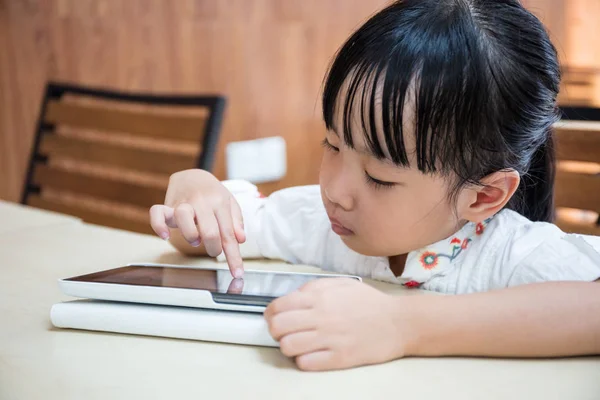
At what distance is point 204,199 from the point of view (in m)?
0.79

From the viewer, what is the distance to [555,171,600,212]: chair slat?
100cm

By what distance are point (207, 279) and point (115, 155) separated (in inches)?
36.2

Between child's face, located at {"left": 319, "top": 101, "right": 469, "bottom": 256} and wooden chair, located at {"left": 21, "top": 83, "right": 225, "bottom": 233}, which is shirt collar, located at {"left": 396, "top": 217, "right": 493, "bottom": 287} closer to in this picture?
child's face, located at {"left": 319, "top": 101, "right": 469, "bottom": 256}

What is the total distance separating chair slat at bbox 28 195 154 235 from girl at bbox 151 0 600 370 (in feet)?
2.39

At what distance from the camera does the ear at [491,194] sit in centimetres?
70

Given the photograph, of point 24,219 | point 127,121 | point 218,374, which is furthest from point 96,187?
point 218,374

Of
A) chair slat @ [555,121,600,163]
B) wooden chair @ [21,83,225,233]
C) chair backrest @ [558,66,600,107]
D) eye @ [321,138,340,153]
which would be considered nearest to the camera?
eye @ [321,138,340,153]

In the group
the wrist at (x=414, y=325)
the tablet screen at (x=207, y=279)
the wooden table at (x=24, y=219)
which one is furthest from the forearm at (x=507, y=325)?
the wooden table at (x=24, y=219)

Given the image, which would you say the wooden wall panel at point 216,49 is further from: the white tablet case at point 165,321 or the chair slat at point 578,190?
the white tablet case at point 165,321

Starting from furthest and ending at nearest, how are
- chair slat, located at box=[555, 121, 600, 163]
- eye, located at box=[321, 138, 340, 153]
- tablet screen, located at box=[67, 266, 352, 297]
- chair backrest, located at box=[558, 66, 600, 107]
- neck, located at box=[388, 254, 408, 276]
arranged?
chair backrest, located at box=[558, 66, 600, 107] < chair slat, located at box=[555, 121, 600, 163] < neck, located at box=[388, 254, 408, 276] < eye, located at box=[321, 138, 340, 153] < tablet screen, located at box=[67, 266, 352, 297]

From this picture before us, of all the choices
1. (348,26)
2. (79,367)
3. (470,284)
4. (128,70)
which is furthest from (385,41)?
(128,70)

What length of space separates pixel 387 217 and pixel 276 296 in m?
0.17

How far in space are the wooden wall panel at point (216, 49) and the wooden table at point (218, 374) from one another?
164 cm

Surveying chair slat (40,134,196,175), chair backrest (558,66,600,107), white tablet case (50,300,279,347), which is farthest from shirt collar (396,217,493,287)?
chair backrest (558,66,600,107)
